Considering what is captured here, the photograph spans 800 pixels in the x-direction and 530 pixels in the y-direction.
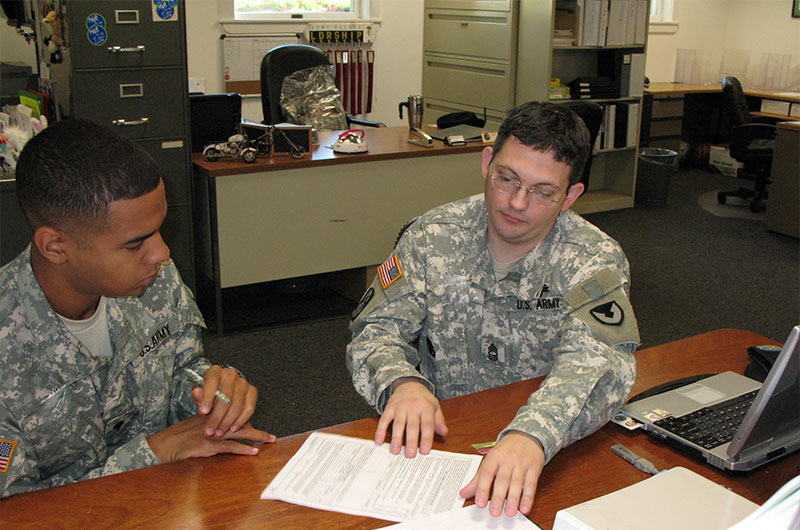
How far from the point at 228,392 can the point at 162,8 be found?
2386 millimetres

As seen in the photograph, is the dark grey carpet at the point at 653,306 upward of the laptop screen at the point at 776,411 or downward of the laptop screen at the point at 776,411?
downward

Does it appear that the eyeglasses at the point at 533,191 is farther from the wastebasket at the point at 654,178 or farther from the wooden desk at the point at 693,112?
the wooden desk at the point at 693,112

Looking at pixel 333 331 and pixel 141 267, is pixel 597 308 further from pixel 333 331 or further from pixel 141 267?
pixel 333 331

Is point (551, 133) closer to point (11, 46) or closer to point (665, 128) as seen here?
point (11, 46)

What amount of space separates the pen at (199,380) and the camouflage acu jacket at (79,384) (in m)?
0.06

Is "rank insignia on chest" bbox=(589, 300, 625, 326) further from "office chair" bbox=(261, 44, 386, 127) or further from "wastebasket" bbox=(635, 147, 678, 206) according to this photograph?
"wastebasket" bbox=(635, 147, 678, 206)

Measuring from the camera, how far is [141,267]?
1192 mm

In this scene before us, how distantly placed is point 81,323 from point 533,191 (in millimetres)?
861

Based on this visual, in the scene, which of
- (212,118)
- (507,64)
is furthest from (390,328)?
(507,64)

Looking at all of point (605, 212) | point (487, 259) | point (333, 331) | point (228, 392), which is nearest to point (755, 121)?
point (605, 212)

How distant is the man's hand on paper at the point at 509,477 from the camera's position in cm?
104

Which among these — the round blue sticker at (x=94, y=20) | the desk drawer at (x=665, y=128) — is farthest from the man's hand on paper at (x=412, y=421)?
the desk drawer at (x=665, y=128)

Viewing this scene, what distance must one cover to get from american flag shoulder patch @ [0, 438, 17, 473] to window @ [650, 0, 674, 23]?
729 cm

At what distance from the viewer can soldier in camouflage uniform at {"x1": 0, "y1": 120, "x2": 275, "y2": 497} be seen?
3.75ft
